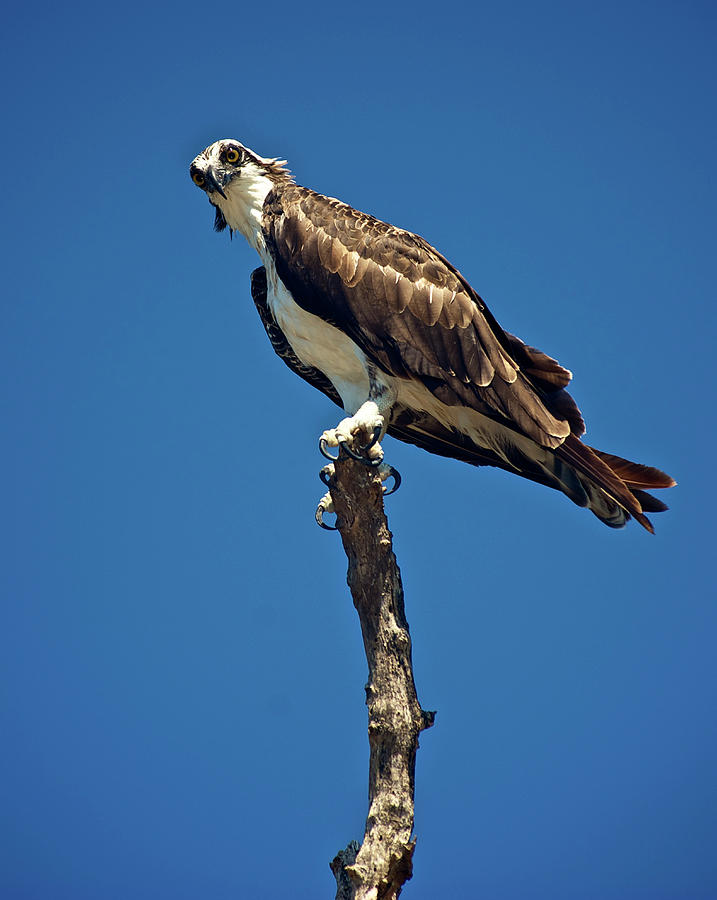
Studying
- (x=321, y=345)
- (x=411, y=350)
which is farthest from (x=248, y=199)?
(x=411, y=350)

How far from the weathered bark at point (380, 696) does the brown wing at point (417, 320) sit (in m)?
0.91

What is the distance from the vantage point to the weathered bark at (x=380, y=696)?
4.69 metres

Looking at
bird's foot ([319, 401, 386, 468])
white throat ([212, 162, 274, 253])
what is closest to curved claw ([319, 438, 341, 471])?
bird's foot ([319, 401, 386, 468])

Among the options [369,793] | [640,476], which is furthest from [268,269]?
[369,793]

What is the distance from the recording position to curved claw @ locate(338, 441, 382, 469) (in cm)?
537

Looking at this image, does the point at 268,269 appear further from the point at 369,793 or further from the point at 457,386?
A: the point at 369,793

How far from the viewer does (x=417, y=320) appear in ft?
19.0

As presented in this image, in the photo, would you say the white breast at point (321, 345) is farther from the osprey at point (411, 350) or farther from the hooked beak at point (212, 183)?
the hooked beak at point (212, 183)

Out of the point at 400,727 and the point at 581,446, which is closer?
the point at 400,727

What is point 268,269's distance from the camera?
6223mm

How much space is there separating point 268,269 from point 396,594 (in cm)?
242

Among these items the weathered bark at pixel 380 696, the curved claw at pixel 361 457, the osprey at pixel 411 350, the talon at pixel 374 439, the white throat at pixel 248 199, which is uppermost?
the white throat at pixel 248 199

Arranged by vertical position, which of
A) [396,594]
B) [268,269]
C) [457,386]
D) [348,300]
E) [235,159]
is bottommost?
[396,594]

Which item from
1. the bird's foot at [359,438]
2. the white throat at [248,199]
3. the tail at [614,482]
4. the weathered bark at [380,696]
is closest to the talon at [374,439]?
the bird's foot at [359,438]
